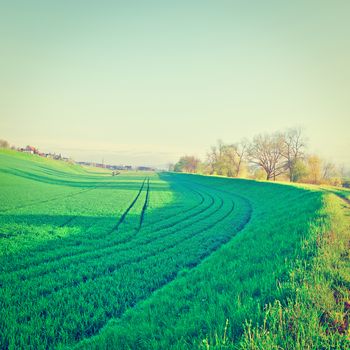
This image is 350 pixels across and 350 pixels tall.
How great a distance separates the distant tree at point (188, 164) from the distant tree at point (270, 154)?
74.7 m

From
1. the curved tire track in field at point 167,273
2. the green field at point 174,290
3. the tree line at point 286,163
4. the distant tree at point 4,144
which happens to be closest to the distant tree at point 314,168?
the tree line at point 286,163

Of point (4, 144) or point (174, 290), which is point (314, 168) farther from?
point (4, 144)

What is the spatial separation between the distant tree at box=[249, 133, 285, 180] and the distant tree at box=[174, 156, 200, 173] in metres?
74.7

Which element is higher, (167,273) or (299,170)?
(299,170)

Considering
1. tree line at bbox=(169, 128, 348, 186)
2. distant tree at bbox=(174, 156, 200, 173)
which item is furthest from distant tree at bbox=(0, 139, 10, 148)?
tree line at bbox=(169, 128, 348, 186)

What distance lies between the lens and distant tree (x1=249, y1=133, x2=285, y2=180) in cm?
6631

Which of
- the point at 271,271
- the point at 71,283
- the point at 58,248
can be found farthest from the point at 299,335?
the point at 58,248

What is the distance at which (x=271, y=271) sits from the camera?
5656mm

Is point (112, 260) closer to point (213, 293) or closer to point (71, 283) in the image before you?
point (71, 283)

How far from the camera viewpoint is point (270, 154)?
68.1m

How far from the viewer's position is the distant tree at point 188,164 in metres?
148

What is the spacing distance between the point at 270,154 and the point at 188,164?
85919 millimetres

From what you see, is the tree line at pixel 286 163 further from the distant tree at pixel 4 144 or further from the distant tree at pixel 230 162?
the distant tree at pixel 4 144

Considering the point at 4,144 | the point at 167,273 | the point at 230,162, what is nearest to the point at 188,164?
the point at 230,162
